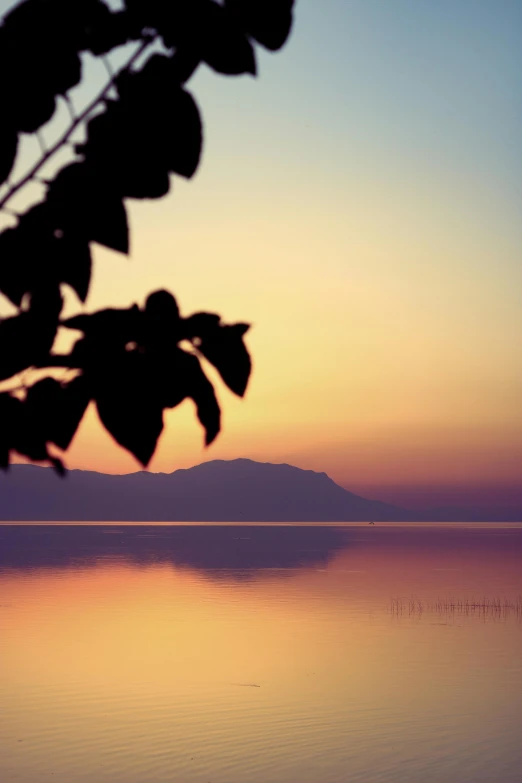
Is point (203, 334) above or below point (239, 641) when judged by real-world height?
above

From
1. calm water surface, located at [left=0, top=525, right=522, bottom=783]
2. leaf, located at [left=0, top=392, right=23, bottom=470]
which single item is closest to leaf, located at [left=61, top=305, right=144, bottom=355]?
leaf, located at [left=0, top=392, right=23, bottom=470]

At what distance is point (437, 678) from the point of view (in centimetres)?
5409

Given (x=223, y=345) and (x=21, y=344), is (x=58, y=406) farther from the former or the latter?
(x=223, y=345)

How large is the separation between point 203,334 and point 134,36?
1.91 feet

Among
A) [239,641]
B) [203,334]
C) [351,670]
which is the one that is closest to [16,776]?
[351,670]

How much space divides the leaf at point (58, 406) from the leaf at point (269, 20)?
685 millimetres

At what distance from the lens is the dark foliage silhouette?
65.7 inches

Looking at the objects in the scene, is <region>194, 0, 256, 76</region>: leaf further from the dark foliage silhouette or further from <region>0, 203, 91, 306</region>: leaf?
<region>0, 203, 91, 306</region>: leaf

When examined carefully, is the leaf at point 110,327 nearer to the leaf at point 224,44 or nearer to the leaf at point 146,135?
the leaf at point 146,135

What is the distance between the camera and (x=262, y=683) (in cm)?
5238

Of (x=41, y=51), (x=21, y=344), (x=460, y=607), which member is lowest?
(x=460, y=607)

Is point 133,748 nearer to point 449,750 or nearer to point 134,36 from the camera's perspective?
point 449,750

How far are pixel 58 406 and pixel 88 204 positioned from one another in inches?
14.3

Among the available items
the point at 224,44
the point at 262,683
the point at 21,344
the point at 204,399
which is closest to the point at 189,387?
the point at 204,399
